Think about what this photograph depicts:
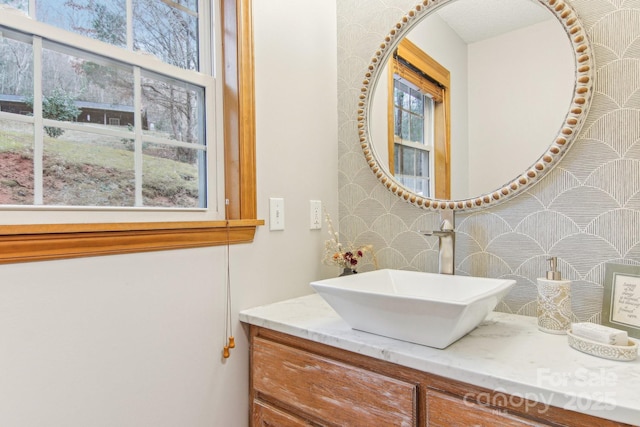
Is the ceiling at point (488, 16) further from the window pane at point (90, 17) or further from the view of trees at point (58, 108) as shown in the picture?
the view of trees at point (58, 108)

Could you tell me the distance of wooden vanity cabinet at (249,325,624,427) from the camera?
698 mm

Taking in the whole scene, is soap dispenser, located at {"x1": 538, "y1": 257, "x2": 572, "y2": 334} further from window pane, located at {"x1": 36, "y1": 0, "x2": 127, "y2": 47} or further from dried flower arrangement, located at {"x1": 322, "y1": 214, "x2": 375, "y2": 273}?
window pane, located at {"x1": 36, "y1": 0, "x2": 127, "y2": 47}

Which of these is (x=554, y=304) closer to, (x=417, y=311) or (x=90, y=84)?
(x=417, y=311)

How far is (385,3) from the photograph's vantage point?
4.71 ft

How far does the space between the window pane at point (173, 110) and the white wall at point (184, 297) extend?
0.21m

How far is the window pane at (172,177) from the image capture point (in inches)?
42.5

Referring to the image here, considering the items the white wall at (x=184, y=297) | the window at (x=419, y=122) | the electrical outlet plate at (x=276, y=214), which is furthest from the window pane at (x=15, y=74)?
the window at (x=419, y=122)

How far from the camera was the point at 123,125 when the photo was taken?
103 centimetres

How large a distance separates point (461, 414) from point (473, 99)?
1.00 meters

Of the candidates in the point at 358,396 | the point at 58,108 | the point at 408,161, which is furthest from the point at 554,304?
the point at 58,108

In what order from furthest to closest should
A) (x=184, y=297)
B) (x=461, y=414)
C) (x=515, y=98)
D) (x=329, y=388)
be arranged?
(x=515, y=98)
(x=184, y=297)
(x=329, y=388)
(x=461, y=414)

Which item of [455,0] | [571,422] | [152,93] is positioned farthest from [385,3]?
[571,422]

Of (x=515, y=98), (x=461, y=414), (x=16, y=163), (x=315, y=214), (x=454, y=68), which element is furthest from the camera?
(x=315, y=214)

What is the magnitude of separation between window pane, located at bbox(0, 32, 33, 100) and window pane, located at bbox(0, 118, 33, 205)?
44 mm
